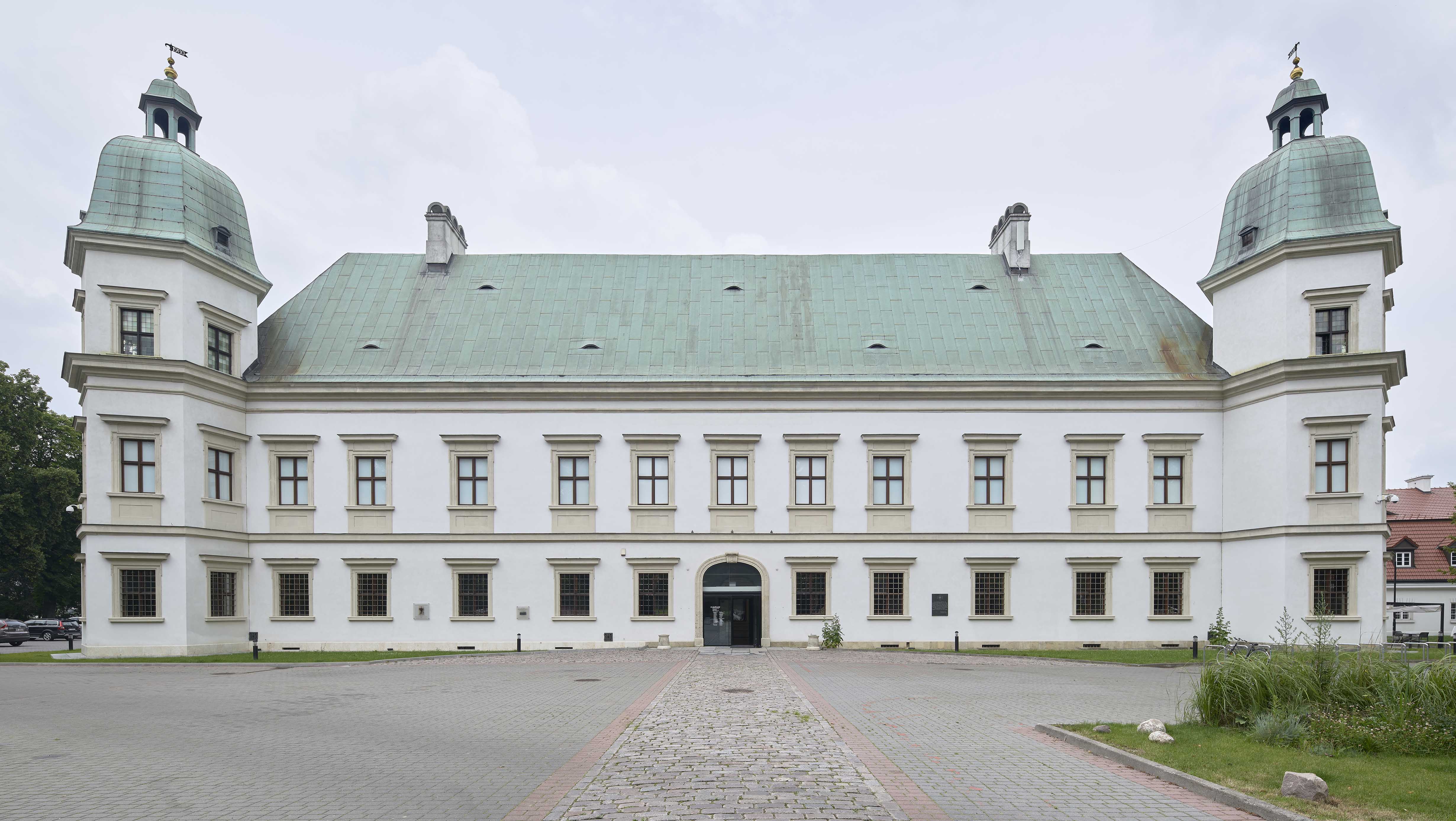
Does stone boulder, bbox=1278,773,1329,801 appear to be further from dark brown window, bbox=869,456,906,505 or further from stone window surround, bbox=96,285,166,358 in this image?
stone window surround, bbox=96,285,166,358

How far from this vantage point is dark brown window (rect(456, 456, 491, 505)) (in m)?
31.4

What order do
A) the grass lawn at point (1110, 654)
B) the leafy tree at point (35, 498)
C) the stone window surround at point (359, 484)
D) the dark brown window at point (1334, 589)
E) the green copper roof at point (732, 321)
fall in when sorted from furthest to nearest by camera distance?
the leafy tree at point (35, 498) → the green copper roof at point (732, 321) → the stone window surround at point (359, 484) → the dark brown window at point (1334, 589) → the grass lawn at point (1110, 654)

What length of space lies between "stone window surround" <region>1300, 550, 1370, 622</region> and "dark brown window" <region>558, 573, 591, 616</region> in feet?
78.1

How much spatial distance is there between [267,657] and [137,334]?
37.7ft

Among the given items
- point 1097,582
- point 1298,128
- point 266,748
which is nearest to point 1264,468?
point 1097,582

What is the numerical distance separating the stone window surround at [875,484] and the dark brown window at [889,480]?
0.09 ft

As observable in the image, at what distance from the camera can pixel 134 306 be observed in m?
28.3

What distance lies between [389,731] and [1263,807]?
37.5ft

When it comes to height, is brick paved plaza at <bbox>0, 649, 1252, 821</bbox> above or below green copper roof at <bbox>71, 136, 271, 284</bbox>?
below

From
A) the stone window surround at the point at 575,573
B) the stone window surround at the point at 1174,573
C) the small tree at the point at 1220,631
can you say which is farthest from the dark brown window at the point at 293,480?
the small tree at the point at 1220,631

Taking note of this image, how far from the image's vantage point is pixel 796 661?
25125 millimetres

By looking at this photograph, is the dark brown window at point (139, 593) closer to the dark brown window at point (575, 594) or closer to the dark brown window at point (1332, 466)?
the dark brown window at point (575, 594)

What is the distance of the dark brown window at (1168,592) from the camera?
3111cm

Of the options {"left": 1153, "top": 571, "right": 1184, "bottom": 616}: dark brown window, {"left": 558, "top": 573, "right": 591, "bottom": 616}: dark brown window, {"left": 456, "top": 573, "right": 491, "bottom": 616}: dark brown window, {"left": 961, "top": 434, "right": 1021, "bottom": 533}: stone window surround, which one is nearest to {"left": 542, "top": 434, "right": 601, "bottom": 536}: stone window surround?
{"left": 558, "top": 573, "right": 591, "bottom": 616}: dark brown window
